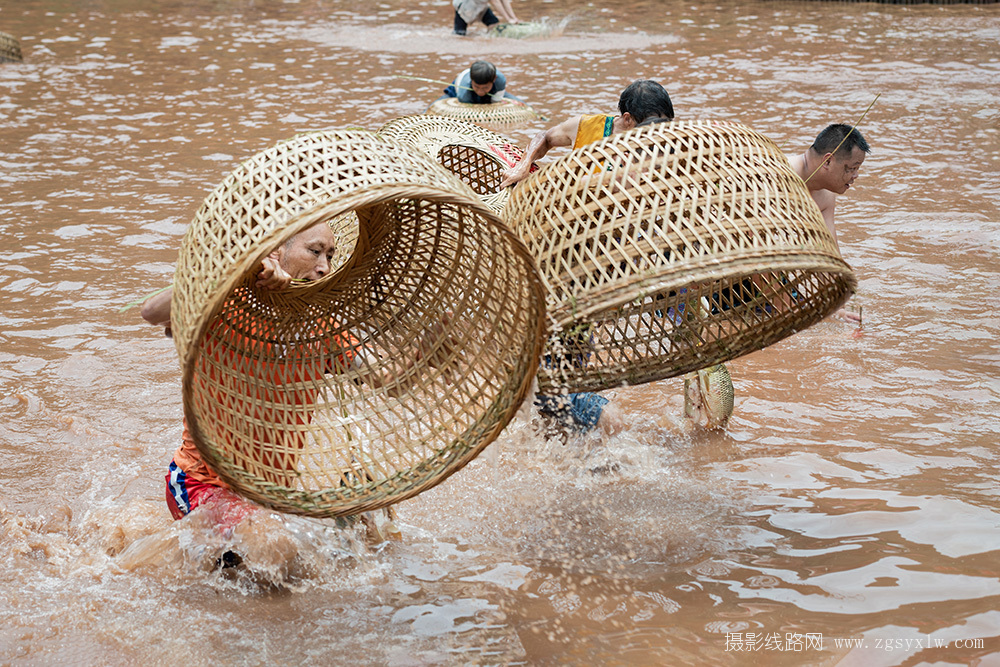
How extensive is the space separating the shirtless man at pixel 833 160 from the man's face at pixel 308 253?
7.32 feet

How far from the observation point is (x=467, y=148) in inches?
175

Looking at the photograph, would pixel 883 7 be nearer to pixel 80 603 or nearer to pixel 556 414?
pixel 556 414

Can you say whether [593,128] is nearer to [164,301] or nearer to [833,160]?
[833,160]

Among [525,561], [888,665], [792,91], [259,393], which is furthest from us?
[792,91]

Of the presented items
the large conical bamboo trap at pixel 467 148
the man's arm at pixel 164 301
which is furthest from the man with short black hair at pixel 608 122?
the man's arm at pixel 164 301

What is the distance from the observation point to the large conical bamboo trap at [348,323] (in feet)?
7.06

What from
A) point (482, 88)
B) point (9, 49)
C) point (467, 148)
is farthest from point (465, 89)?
point (9, 49)

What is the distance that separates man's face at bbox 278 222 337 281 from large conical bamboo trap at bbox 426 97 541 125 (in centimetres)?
424

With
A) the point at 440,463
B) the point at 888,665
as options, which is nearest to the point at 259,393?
the point at 440,463

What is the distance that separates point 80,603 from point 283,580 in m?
0.60

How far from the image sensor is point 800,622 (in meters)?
2.74

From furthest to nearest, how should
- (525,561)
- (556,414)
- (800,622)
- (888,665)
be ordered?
(556,414) < (525,561) < (800,622) < (888,665)

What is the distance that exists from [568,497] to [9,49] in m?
9.24

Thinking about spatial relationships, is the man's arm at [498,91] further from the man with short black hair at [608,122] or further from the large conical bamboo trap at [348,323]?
the large conical bamboo trap at [348,323]
